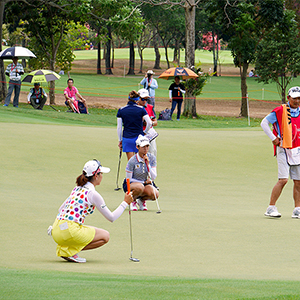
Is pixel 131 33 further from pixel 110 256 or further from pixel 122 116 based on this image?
pixel 110 256

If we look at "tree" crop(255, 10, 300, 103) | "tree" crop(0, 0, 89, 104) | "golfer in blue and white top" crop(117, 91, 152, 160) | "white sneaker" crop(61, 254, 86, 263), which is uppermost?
"tree" crop(0, 0, 89, 104)

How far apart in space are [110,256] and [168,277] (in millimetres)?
1397

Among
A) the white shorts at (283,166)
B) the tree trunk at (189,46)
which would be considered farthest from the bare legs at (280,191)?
the tree trunk at (189,46)

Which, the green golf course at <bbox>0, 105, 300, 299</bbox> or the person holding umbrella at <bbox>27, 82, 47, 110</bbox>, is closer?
the green golf course at <bbox>0, 105, 300, 299</bbox>

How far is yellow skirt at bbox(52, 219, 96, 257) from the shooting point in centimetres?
631

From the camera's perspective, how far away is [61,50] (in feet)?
127

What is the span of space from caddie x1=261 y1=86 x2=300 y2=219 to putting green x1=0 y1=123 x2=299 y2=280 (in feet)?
2.35

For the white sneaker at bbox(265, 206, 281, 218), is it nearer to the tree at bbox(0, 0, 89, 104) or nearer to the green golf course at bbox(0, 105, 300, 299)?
the green golf course at bbox(0, 105, 300, 299)

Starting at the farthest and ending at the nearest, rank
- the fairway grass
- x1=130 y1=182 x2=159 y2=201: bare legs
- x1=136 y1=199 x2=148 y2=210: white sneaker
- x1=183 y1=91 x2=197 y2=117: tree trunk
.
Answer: x1=183 y1=91 x2=197 y2=117: tree trunk
x1=136 y1=199 x2=148 y2=210: white sneaker
x1=130 y1=182 x2=159 y2=201: bare legs
the fairway grass

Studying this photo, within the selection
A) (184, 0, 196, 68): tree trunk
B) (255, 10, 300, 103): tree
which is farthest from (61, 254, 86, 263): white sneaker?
Answer: (255, 10, 300, 103): tree

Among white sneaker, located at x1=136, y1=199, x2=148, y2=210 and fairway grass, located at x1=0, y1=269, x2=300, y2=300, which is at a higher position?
fairway grass, located at x1=0, y1=269, x2=300, y2=300

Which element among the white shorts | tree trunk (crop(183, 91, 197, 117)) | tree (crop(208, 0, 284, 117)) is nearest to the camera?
the white shorts

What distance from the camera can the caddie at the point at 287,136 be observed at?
8828 mm

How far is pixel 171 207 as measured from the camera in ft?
32.8
